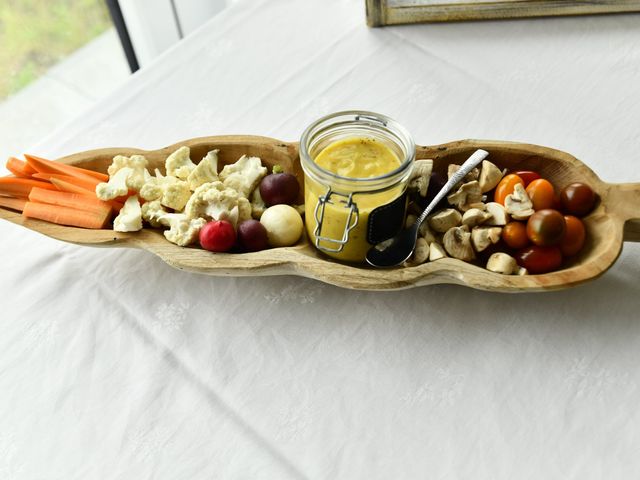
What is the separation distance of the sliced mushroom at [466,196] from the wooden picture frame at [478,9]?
0.61m

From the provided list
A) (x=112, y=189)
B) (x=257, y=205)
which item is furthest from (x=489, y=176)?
(x=112, y=189)

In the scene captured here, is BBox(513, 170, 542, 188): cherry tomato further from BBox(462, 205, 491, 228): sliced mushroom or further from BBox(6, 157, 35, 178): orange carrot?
BBox(6, 157, 35, 178): orange carrot

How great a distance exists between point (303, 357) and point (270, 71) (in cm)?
74

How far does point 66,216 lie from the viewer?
99cm

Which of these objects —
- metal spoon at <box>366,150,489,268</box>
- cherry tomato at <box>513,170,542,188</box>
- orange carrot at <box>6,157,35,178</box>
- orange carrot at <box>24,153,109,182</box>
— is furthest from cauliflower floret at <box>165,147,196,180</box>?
cherry tomato at <box>513,170,542,188</box>

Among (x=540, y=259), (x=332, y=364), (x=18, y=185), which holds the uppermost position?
(x=18, y=185)

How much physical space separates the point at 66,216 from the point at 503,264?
0.70 meters

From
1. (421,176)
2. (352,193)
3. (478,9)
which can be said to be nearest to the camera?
(352,193)

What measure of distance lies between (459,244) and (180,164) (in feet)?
1.60

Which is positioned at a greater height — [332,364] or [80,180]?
[80,180]

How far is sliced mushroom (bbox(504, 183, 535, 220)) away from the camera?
933 mm

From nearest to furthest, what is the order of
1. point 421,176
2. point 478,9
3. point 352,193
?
point 352,193
point 421,176
point 478,9

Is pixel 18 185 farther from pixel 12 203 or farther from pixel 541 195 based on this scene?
pixel 541 195

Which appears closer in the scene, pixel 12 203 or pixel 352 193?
pixel 352 193
